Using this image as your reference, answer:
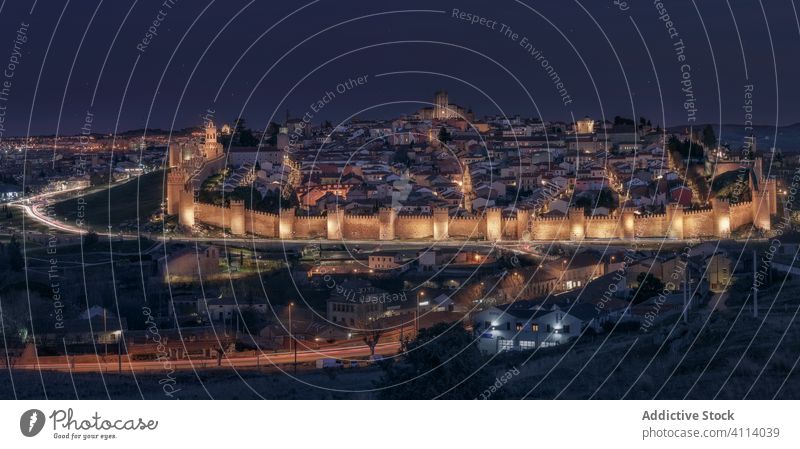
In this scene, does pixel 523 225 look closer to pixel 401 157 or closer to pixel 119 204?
pixel 401 157

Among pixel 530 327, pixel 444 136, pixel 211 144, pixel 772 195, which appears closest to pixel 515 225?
pixel 772 195

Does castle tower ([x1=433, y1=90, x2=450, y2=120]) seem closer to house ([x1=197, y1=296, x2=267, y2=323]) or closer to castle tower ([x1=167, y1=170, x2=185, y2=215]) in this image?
castle tower ([x1=167, y1=170, x2=185, y2=215])

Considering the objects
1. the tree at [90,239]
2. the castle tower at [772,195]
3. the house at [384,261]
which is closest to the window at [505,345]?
the house at [384,261]

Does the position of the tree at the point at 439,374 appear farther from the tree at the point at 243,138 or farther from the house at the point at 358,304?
the tree at the point at 243,138

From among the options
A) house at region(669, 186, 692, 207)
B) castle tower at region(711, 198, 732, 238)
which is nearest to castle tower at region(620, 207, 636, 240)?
house at region(669, 186, 692, 207)

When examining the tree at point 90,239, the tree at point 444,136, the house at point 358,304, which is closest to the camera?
the house at point 358,304

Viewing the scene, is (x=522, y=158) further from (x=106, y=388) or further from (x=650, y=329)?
(x=106, y=388)
